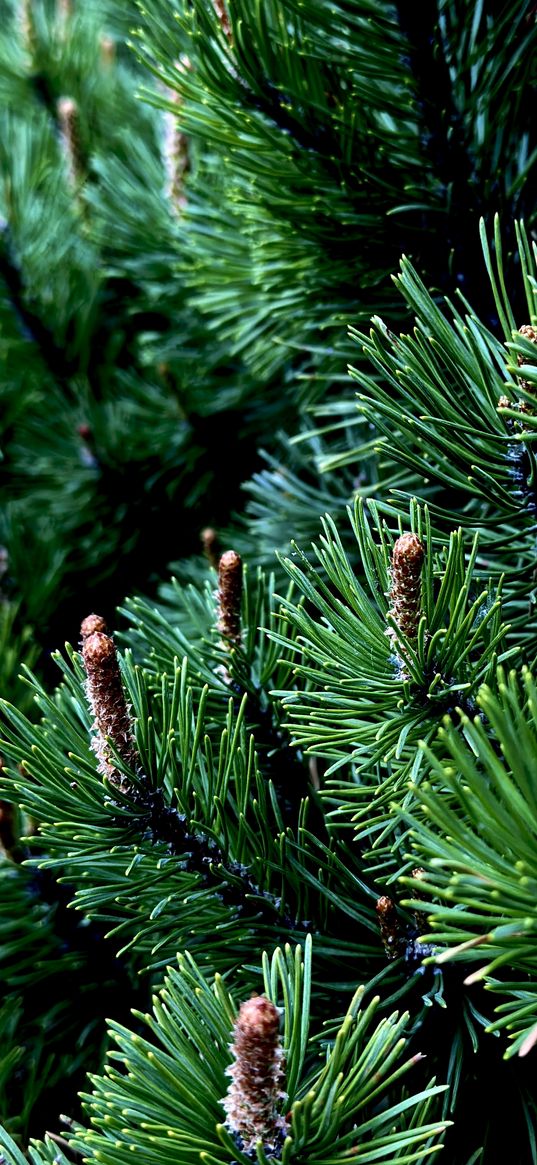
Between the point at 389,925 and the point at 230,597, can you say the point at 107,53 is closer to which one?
the point at 230,597

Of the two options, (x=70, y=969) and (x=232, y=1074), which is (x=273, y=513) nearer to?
(x=70, y=969)

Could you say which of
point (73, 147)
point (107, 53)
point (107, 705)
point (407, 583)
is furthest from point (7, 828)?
point (107, 53)

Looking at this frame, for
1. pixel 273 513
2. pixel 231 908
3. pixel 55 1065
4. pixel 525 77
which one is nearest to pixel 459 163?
pixel 525 77

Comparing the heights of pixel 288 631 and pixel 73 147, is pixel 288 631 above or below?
below

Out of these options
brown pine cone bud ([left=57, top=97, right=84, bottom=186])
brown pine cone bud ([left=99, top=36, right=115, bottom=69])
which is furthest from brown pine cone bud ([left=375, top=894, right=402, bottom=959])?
brown pine cone bud ([left=99, top=36, right=115, bottom=69])

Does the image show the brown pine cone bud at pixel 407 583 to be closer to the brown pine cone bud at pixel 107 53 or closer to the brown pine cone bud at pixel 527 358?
the brown pine cone bud at pixel 527 358
